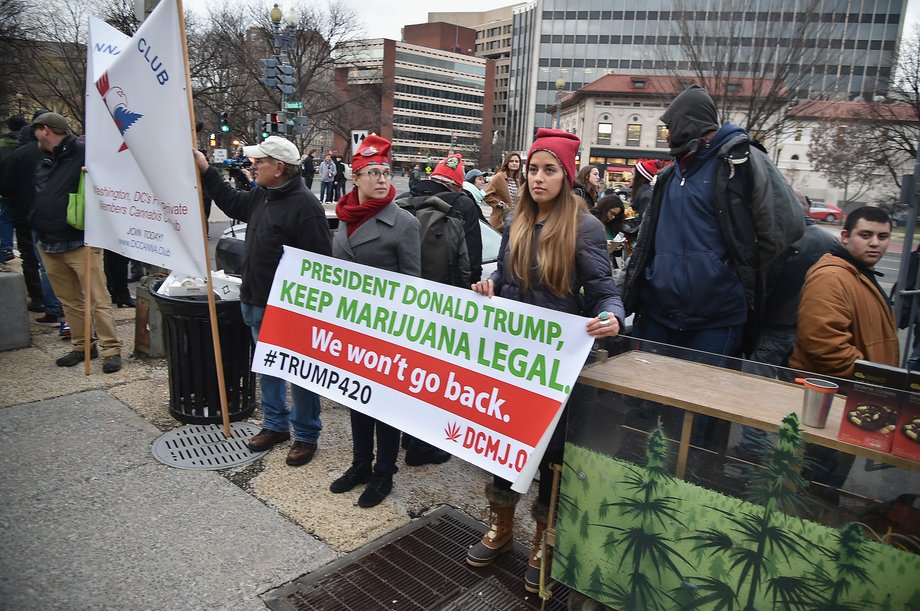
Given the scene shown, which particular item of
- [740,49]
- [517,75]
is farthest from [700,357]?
[517,75]

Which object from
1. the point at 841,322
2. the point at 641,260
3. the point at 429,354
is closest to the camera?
the point at 841,322

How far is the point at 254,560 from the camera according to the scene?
3.04 m

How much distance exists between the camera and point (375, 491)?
3.63 m

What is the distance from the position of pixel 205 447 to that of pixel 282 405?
1.94 ft

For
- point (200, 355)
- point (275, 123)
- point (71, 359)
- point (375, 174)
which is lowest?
point (71, 359)

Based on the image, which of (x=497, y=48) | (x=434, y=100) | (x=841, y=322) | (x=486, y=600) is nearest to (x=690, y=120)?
(x=841, y=322)

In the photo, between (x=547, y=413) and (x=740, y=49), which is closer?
(x=547, y=413)

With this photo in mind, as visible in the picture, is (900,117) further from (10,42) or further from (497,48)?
(497,48)

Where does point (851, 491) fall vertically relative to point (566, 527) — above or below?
above

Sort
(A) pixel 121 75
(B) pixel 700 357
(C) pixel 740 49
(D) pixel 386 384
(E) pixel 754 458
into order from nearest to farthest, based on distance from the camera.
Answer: (E) pixel 754 458 → (B) pixel 700 357 → (D) pixel 386 384 → (A) pixel 121 75 → (C) pixel 740 49

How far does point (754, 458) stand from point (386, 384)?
5.82 ft

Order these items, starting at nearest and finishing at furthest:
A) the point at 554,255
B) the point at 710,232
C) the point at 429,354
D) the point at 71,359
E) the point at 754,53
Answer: the point at 554,255 < the point at 429,354 < the point at 710,232 < the point at 71,359 < the point at 754,53

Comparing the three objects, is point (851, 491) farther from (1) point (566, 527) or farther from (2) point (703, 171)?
(2) point (703, 171)

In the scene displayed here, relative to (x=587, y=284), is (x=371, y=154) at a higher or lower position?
higher
